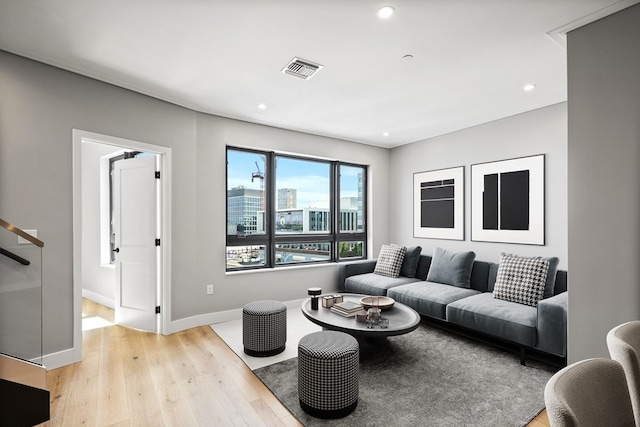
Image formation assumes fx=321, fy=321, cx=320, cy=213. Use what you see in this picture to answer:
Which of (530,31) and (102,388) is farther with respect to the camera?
(102,388)

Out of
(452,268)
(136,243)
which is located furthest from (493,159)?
(136,243)

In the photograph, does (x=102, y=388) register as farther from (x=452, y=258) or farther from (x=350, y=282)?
(x=452, y=258)

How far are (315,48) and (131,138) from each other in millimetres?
2167

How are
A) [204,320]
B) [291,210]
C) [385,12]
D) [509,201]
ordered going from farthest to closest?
[291,210]
[509,201]
[204,320]
[385,12]

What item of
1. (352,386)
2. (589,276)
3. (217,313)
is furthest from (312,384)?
(217,313)

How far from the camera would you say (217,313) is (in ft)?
13.3

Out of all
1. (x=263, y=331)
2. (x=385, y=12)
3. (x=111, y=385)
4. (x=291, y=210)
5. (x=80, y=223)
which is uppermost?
(x=385, y=12)

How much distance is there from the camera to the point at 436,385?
253 cm

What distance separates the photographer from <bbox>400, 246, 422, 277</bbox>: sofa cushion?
15.7 ft

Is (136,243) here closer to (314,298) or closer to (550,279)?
(314,298)

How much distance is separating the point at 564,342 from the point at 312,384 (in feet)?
6.94

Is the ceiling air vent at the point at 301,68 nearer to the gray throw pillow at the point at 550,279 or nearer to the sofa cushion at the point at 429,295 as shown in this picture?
the sofa cushion at the point at 429,295

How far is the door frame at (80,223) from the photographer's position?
9.67 ft

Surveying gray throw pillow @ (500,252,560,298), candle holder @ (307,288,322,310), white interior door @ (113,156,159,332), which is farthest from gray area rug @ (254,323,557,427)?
white interior door @ (113,156,159,332)
